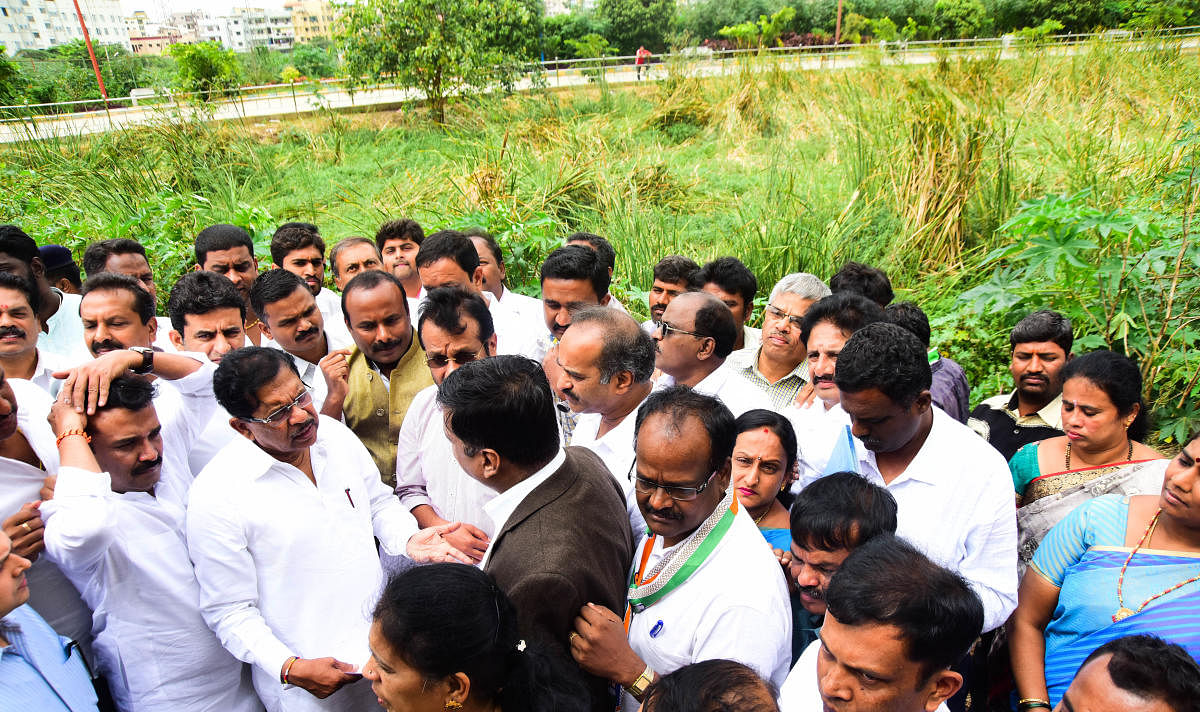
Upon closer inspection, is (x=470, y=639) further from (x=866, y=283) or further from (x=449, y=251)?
(x=866, y=283)

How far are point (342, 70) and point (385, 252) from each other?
12824 millimetres

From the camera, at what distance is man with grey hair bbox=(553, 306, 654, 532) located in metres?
2.79

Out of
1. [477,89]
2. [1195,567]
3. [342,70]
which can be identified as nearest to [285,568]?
[1195,567]

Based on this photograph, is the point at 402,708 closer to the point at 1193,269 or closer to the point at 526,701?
the point at 526,701

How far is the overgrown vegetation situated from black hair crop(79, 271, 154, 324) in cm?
363

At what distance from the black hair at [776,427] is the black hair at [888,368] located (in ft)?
1.22

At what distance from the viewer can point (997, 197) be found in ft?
21.3

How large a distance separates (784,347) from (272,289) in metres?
2.52

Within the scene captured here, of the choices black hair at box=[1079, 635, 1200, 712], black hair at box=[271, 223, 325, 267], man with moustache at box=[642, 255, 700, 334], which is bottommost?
man with moustache at box=[642, 255, 700, 334]

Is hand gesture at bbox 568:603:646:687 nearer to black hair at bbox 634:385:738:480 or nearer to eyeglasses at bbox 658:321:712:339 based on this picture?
black hair at bbox 634:385:738:480

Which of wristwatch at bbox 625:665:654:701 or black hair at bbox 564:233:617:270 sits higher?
black hair at bbox 564:233:617:270

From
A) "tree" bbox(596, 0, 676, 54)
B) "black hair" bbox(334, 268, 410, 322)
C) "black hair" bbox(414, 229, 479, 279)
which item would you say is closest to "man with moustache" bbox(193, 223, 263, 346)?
"black hair" bbox(414, 229, 479, 279)

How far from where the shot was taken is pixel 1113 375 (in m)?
2.76

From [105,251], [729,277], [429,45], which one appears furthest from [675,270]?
[429,45]
